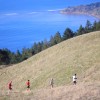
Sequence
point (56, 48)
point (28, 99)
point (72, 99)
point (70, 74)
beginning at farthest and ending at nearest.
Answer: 1. point (56, 48)
2. point (70, 74)
3. point (28, 99)
4. point (72, 99)

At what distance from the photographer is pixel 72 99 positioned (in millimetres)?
21547

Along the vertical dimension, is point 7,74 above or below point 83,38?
below

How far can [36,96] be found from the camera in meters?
23.8

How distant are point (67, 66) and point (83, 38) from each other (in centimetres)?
1133

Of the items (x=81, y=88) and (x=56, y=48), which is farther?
(x=56, y=48)

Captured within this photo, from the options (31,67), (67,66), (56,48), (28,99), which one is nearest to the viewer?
(28,99)

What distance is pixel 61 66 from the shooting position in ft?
147

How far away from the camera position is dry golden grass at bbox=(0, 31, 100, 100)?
3872 cm

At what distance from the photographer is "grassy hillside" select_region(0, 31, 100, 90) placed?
3872cm

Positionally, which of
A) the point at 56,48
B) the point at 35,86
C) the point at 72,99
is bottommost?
the point at 72,99

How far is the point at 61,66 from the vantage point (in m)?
44.8

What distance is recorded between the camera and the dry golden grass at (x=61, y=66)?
1524 inches

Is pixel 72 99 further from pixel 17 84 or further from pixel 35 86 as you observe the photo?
pixel 17 84

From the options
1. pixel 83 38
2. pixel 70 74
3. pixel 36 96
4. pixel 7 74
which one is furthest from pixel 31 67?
pixel 36 96
